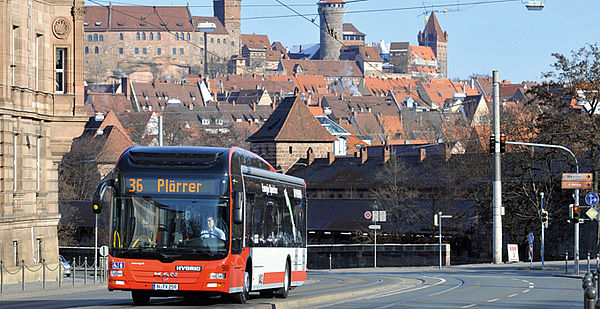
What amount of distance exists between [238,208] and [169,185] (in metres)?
1.24

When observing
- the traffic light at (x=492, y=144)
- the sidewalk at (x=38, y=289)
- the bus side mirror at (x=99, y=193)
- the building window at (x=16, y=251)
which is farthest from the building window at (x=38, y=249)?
the traffic light at (x=492, y=144)

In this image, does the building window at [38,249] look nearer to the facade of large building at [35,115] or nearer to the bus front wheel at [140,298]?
the facade of large building at [35,115]

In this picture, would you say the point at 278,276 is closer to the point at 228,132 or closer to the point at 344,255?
the point at 344,255

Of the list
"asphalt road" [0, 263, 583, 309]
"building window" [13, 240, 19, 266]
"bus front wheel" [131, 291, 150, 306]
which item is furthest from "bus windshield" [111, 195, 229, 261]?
"building window" [13, 240, 19, 266]

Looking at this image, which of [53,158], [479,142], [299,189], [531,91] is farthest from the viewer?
[479,142]

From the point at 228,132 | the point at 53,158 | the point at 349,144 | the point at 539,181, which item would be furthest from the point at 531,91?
the point at 228,132

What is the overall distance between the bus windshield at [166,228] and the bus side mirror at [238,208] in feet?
0.99

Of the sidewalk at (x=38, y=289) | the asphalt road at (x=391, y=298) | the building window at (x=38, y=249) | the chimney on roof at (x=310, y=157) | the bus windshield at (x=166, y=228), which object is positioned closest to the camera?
the bus windshield at (x=166, y=228)

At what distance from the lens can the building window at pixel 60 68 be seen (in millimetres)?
38844

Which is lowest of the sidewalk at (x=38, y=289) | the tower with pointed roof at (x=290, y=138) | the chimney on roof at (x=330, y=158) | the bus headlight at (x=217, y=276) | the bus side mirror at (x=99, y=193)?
the sidewalk at (x=38, y=289)

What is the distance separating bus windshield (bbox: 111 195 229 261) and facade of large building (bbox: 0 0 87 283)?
1432 cm

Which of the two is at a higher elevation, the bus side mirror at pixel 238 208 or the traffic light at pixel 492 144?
the traffic light at pixel 492 144

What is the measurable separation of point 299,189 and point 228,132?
160446 mm

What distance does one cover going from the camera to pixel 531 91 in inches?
2451
